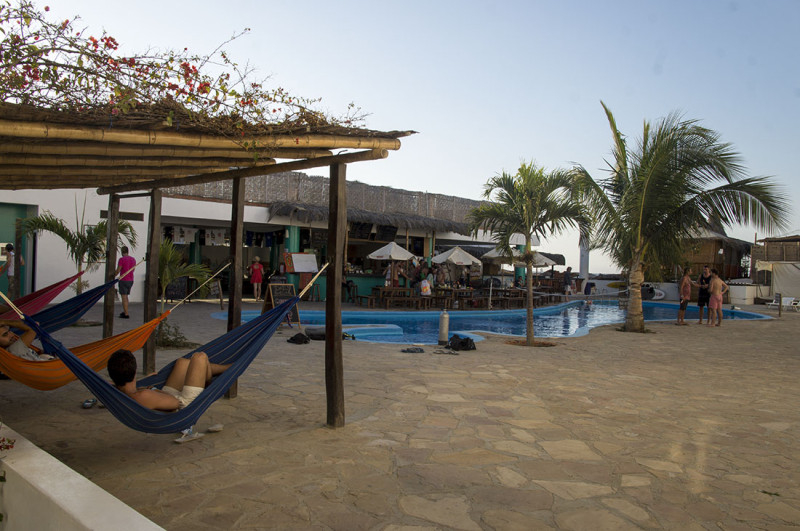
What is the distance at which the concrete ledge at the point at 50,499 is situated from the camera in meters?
1.79

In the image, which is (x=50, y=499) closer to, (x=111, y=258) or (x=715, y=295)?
(x=111, y=258)

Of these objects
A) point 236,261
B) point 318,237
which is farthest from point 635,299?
point 318,237

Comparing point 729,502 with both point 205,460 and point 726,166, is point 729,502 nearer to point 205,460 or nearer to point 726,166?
point 205,460

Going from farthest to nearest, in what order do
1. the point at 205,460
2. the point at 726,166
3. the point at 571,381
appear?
1. the point at 726,166
2. the point at 571,381
3. the point at 205,460

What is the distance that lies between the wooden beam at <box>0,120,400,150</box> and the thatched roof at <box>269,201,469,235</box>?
37.1 feet

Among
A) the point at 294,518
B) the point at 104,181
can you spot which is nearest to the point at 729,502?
the point at 294,518

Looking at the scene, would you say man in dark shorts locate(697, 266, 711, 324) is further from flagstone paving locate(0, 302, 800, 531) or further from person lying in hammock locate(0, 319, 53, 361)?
person lying in hammock locate(0, 319, 53, 361)

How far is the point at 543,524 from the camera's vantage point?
2.52 m

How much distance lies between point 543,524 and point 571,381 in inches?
133

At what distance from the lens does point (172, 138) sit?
288 centimetres

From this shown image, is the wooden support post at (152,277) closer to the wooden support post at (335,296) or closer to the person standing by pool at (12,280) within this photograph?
the wooden support post at (335,296)

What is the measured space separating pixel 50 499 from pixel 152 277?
324 cm

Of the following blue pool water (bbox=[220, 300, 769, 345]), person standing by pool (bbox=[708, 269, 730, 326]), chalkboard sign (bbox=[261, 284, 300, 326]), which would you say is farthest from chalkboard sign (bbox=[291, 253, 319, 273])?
person standing by pool (bbox=[708, 269, 730, 326])

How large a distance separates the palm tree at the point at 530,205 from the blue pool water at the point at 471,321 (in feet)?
6.03
